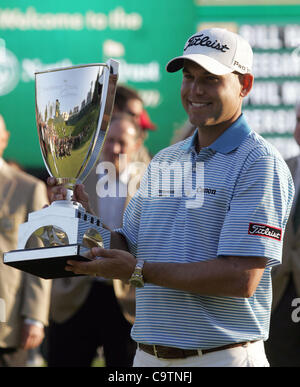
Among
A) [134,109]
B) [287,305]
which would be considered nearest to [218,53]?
[287,305]

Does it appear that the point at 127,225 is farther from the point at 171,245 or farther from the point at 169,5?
the point at 169,5

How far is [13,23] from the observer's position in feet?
17.7

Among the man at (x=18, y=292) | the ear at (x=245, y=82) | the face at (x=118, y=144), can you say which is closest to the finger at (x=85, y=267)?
the ear at (x=245, y=82)

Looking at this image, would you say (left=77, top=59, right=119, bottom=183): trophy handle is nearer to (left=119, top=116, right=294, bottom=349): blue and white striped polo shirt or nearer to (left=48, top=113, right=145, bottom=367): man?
(left=119, top=116, right=294, bottom=349): blue and white striped polo shirt

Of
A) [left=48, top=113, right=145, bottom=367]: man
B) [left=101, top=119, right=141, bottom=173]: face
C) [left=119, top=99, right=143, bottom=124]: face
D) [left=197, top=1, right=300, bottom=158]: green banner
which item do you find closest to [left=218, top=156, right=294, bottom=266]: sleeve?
[left=48, top=113, right=145, bottom=367]: man

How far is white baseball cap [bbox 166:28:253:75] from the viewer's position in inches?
77.6

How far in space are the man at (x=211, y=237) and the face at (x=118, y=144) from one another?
4.57 ft

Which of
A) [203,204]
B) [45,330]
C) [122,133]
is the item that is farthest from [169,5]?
[203,204]

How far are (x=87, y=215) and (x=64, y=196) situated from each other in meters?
0.11

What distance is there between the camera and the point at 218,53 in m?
2.00

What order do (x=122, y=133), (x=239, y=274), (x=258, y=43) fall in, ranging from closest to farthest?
1. (x=239, y=274)
2. (x=122, y=133)
3. (x=258, y=43)

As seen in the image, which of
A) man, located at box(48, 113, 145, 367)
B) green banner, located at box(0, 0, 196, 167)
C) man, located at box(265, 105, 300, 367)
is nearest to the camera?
man, located at box(265, 105, 300, 367)

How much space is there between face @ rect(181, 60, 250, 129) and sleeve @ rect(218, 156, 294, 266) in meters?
0.19
